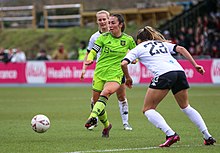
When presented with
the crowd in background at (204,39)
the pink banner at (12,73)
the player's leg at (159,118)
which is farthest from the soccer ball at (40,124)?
the crowd in background at (204,39)

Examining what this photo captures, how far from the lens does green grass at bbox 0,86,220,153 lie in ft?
38.2

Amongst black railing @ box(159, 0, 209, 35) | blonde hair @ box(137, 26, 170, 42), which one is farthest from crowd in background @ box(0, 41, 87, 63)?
blonde hair @ box(137, 26, 170, 42)

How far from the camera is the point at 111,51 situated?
45.3ft

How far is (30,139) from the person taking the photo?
515 inches

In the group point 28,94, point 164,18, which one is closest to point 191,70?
point 28,94

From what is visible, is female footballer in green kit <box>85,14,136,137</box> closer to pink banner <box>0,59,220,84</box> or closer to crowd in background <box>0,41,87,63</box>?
pink banner <box>0,59,220,84</box>

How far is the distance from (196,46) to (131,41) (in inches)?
877

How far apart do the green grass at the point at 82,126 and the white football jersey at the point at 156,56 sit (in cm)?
128

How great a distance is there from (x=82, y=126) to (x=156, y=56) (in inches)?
188

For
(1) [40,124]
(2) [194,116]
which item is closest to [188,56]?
(2) [194,116]

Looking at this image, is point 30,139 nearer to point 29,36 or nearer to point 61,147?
point 61,147

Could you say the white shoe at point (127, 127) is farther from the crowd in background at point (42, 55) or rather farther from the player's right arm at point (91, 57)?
the crowd in background at point (42, 55)

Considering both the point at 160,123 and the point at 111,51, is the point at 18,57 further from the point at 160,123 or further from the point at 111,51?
the point at 160,123

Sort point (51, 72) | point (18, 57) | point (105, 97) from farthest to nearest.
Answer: point (18, 57) → point (51, 72) → point (105, 97)
